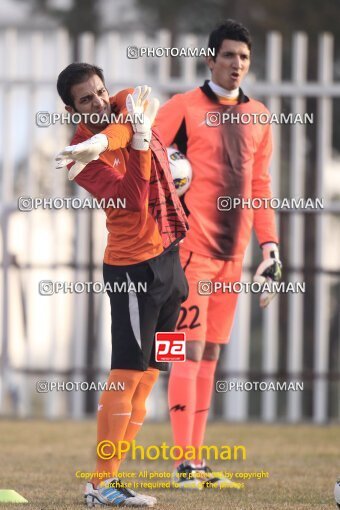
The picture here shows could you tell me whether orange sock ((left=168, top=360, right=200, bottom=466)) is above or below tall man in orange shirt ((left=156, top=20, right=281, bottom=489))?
below

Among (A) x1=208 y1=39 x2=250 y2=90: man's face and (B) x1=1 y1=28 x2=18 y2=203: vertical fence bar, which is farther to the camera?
(B) x1=1 y1=28 x2=18 y2=203: vertical fence bar

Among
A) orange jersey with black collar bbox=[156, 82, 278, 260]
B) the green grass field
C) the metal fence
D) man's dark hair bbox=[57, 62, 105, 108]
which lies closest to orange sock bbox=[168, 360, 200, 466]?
the green grass field

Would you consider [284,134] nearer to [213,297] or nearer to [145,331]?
[213,297]

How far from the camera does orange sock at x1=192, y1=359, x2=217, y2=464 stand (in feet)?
22.2

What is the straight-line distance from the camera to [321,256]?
1104 centimetres

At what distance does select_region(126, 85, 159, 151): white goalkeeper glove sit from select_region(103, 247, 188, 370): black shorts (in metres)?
0.52

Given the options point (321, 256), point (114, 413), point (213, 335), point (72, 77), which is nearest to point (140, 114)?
point (72, 77)

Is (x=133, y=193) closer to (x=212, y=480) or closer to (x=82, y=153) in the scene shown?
(x=82, y=153)

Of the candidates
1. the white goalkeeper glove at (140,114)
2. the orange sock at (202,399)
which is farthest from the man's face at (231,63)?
the orange sock at (202,399)

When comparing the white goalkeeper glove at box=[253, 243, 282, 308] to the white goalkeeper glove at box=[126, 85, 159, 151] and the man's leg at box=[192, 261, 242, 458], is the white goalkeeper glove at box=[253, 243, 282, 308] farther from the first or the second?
the white goalkeeper glove at box=[126, 85, 159, 151]

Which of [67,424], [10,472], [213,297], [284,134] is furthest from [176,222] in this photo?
[284,134]

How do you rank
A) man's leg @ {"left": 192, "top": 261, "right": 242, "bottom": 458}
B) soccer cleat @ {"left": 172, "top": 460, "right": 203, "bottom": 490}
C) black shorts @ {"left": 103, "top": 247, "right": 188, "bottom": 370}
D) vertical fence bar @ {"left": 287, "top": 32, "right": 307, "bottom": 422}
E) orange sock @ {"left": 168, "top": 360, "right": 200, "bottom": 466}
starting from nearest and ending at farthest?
black shorts @ {"left": 103, "top": 247, "right": 188, "bottom": 370} → soccer cleat @ {"left": 172, "top": 460, "right": 203, "bottom": 490} → orange sock @ {"left": 168, "top": 360, "right": 200, "bottom": 466} → man's leg @ {"left": 192, "top": 261, "right": 242, "bottom": 458} → vertical fence bar @ {"left": 287, "top": 32, "right": 307, "bottom": 422}

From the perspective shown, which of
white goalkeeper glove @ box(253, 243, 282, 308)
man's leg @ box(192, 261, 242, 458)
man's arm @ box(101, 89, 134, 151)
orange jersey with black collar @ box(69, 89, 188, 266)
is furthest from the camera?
man's leg @ box(192, 261, 242, 458)

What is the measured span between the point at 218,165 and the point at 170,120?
33 cm
